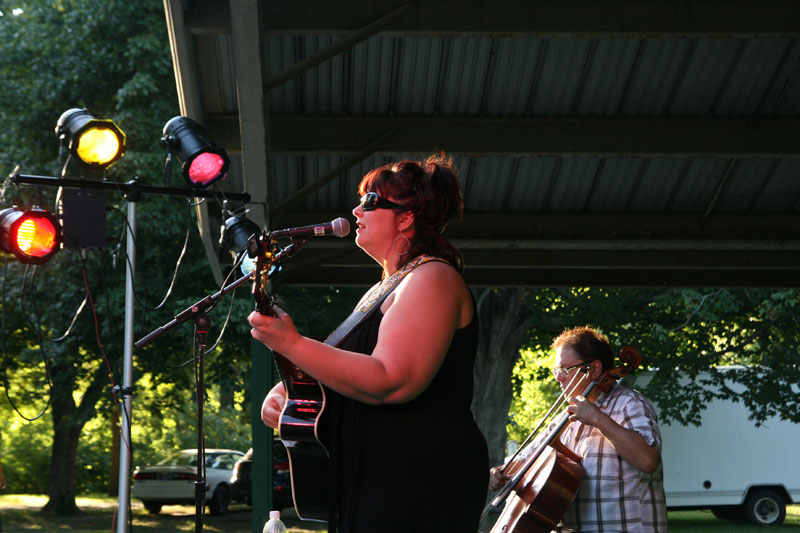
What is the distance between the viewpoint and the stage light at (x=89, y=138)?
16.2 ft

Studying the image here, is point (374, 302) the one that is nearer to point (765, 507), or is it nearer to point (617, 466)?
point (617, 466)

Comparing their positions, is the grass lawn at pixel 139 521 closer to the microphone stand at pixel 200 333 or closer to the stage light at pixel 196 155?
the stage light at pixel 196 155

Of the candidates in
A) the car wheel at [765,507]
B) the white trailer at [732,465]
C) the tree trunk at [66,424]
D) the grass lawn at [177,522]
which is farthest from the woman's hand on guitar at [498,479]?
the car wheel at [765,507]

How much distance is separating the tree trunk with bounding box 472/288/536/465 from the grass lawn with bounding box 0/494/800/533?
10.2ft

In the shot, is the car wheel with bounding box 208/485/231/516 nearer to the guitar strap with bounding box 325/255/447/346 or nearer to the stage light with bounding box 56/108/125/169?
the stage light with bounding box 56/108/125/169

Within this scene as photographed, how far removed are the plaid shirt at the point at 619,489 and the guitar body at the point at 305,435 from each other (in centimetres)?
167

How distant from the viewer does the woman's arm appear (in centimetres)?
190

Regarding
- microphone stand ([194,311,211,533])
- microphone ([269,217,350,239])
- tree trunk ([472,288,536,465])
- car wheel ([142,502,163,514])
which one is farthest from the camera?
car wheel ([142,502,163,514])

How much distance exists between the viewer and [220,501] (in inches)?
735

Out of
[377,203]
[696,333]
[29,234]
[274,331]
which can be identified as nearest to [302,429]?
[274,331]

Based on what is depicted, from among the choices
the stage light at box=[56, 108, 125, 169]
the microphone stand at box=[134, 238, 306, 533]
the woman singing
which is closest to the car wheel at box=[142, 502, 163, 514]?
the stage light at box=[56, 108, 125, 169]

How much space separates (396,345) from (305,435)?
31cm

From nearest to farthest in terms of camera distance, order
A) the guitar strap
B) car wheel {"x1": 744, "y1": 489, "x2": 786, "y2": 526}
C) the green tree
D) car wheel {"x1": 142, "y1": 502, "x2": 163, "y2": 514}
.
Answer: the guitar strap
the green tree
car wheel {"x1": 744, "y1": 489, "x2": 786, "y2": 526}
car wheel {"x1": 142, "y1": 502, "x2": 163, "y2": 514}

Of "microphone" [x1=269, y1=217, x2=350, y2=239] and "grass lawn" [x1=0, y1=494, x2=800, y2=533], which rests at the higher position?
"grass lawn" [x1=0, y1=494, x2=800, y2=533]
